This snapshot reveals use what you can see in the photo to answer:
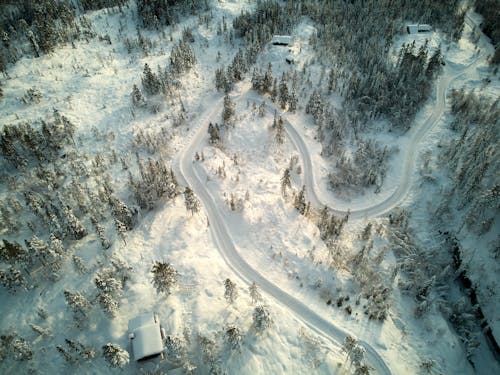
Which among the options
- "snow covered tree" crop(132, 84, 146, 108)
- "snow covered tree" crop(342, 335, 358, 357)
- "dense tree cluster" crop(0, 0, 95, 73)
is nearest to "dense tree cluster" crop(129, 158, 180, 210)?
"snow covered tree" crop(132, 84, 146, 108)

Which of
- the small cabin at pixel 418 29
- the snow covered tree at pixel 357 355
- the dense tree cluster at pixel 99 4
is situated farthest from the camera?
the small cabin at pixel 418 29

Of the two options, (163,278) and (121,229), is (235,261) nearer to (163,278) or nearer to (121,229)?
(163,278)

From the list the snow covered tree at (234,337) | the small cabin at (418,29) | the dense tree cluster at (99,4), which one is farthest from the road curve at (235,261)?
the small cabin at (418,29)

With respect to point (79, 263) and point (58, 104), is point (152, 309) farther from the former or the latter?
point (58, 104)

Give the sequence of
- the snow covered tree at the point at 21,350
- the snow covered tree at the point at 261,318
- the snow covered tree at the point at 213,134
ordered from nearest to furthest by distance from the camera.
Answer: the snow covered tree at the point at 21,350
the snow covered tree at the point at 261,318
the snow covered tree at the point at 213,134

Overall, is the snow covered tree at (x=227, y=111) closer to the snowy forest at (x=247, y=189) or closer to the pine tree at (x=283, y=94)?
the snowy forest at (x=247, y=189)

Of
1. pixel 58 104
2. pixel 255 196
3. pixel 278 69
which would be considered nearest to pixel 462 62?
pixel 278 69

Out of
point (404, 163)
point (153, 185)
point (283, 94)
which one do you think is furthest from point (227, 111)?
point (404, 163)
